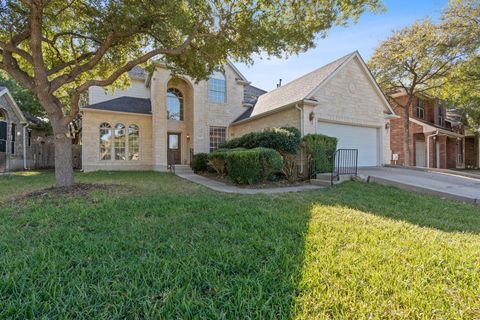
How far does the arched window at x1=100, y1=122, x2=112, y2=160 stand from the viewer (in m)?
14.7

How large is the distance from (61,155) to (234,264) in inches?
259

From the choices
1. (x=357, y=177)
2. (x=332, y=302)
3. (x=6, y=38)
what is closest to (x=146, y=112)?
(x=6, y=38)

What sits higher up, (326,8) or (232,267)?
(326,8)

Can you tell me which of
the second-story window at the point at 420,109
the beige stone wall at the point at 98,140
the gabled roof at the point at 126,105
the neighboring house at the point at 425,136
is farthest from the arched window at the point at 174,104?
the second-story window at the point at 420,109

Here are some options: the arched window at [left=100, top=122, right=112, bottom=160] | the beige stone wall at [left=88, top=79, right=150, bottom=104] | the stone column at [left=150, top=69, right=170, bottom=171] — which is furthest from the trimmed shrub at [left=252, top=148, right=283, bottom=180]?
the beige stone wall at [left=88, top=79, right=150, bottom=104]

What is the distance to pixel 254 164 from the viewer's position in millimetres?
8047

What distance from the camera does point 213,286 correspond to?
2.22 metres

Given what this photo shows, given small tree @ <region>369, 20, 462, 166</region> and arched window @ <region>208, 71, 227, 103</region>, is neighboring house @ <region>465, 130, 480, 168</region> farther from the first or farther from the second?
arched window @ <region>208, 71, 227, 103</region>

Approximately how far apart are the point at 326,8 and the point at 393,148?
51.3 ft

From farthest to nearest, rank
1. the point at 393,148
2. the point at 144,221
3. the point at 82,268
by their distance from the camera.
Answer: the point at 393,148
the point at 144,221
the point at 82,268

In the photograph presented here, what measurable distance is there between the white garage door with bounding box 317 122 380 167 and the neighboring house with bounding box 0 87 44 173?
19266 millimetres

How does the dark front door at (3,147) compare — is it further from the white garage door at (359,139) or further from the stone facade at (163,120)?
the white garage door at (359,139)

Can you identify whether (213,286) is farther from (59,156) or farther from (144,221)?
(59,156)

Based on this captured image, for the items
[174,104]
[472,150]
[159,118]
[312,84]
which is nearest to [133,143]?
[159,118]
